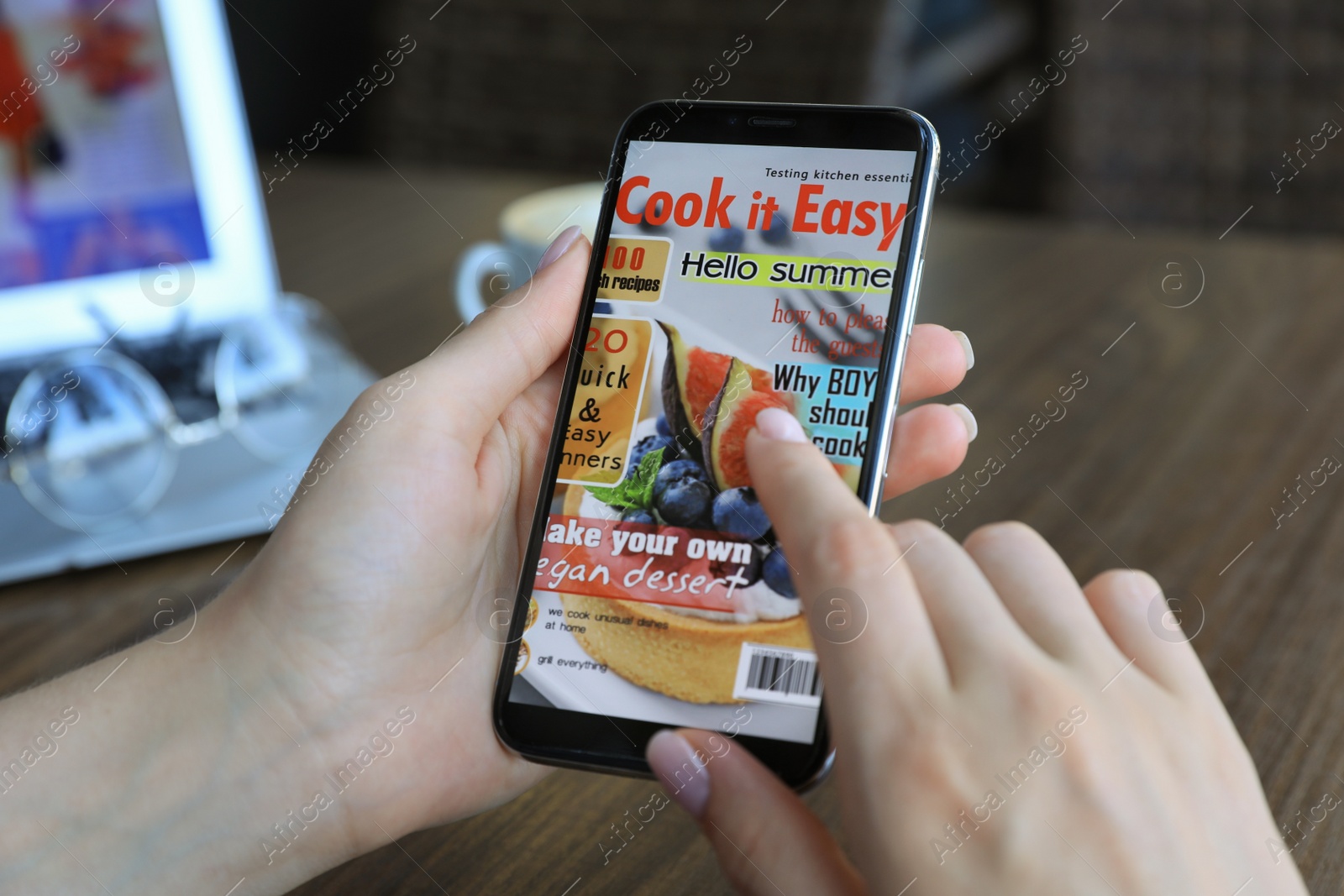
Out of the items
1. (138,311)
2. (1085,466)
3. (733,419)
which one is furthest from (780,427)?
(138,311)

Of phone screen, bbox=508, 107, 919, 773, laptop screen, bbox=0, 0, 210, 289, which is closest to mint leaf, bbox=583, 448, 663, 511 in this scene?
phone screen, bbox=508, 107, 919, 773

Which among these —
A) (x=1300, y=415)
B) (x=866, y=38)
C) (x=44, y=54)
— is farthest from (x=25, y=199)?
(x=866, y=38)

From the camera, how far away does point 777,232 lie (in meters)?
0.47

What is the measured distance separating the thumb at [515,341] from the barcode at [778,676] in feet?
0.52

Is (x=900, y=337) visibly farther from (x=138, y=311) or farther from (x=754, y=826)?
(x=138, y=311)

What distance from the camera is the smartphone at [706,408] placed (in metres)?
0.41

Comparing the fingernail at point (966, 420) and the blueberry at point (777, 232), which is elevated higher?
the blueberry at point (777, 232)

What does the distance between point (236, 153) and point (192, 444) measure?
0.69 ft

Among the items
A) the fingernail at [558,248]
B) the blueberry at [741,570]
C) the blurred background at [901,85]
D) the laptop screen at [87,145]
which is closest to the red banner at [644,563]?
the blueberry at [741,570]

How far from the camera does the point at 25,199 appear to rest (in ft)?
2.19

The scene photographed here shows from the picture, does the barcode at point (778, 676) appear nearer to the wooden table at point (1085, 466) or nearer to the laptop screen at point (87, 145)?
the wooden table at point (1085, 466)

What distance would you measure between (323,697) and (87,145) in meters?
0.47

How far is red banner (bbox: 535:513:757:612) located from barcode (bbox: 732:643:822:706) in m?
0.02

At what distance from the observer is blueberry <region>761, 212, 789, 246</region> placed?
1.55 ft
